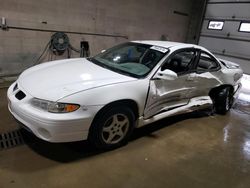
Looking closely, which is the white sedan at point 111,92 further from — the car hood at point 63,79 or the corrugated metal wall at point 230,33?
the corrugated metal wall at point 230,33

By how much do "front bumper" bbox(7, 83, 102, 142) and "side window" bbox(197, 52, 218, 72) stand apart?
88.8 inches

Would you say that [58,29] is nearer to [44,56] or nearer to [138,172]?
[44,56]

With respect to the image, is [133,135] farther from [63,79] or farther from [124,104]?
[63,79]

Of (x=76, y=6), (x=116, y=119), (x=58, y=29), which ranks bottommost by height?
(x=116, y=119)

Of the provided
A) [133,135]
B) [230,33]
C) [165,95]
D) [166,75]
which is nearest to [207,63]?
[165,95]

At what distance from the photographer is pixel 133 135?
2.88 m

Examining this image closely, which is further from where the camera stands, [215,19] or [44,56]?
[215,19]

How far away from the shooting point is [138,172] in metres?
2.19

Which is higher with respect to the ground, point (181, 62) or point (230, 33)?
point (230, 33)

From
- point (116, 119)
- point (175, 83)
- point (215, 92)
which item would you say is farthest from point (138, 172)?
point (215, 92)

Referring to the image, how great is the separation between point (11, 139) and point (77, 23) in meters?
3.96

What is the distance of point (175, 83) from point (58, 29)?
12.0ft

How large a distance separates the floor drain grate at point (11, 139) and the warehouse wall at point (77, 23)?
2.67 m

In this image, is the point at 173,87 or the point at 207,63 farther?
the point at 207,63
